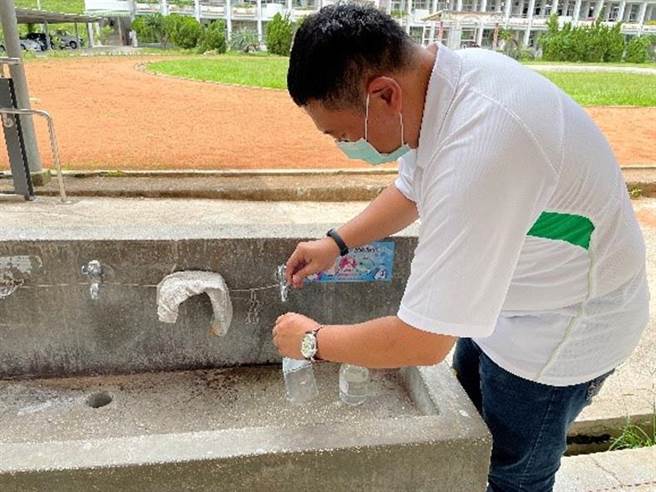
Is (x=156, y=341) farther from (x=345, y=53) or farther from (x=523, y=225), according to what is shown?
(x=523, y=225)

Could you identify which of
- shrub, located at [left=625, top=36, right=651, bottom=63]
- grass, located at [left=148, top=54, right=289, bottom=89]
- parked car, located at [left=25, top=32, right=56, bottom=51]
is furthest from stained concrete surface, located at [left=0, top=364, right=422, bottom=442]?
shrub, located at [left=625, top=36, right=651, bottom=63]

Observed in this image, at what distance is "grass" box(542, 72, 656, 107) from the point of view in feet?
48.4

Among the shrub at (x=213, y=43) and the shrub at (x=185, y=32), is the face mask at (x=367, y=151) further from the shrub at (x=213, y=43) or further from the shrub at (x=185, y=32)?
the shrub at (x=185, y=32)

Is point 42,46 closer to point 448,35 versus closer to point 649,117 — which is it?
point 448,35

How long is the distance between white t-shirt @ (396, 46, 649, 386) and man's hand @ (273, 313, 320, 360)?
300 millimetres

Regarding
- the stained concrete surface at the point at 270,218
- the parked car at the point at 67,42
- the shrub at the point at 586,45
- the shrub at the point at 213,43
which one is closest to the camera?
the stained concrete surface at the point at 270,218

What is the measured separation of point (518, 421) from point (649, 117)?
44.3 ft

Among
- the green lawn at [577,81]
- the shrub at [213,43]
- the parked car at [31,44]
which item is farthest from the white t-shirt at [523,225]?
the shrub at [213,43]

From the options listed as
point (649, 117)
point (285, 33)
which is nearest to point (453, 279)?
point (649, 117)

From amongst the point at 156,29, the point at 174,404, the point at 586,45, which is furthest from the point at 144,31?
the point at 174,404

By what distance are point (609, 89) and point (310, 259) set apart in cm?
1888

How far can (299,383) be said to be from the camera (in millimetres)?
2070

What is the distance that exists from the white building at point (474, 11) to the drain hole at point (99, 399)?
4642 cm

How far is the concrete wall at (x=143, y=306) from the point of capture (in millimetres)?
1958
